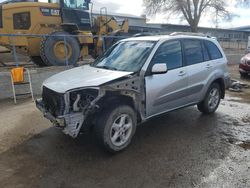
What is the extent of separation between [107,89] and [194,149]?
70.9 inches

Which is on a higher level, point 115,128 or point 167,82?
point 167,82

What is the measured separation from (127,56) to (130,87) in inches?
36.3

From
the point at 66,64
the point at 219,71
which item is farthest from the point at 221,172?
the point at 66,64

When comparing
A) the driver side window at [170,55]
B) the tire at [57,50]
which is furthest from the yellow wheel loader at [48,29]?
the driver side window at [170,55]

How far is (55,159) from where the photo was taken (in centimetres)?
413

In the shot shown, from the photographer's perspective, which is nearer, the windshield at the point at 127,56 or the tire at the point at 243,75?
the windshield at the point at 127,56

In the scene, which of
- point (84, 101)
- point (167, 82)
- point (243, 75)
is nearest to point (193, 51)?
point (167, 82)

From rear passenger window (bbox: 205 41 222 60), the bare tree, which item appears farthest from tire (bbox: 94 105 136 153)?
the bare tree

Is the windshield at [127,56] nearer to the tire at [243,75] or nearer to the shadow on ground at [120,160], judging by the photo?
the shadow on ground at [120,160]

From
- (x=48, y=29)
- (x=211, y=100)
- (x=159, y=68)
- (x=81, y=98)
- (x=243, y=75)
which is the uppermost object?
(x=48, y=29)

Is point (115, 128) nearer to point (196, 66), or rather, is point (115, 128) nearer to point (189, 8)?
point (196, 66)

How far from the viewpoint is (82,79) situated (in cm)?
425

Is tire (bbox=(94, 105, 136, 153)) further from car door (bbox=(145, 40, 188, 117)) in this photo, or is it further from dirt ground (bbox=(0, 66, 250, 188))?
car door (bbox=(145, 40, 188, 117))

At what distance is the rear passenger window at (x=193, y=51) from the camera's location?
5.40 meters
